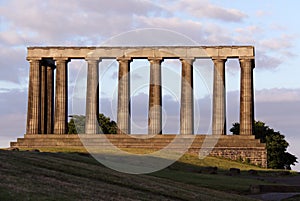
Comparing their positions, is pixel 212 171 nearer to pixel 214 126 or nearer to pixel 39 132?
pixel 214 126

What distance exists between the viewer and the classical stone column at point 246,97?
105125 millimetres

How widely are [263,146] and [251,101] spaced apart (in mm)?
9017

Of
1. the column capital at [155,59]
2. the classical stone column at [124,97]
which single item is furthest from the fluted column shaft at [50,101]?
the column capital at [155,59]

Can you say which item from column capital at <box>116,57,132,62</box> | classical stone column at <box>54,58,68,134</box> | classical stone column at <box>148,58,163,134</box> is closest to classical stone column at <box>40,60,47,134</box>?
classical stone column at <box>54,58,68,134</box>

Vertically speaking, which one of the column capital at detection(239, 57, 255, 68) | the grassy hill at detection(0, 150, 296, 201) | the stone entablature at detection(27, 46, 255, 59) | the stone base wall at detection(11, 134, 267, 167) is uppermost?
the stone entablature at detection(27, 46, 255, 59)

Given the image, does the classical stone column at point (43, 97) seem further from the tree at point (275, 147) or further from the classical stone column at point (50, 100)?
the tree at point (275, 147)

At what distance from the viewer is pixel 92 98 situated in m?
108

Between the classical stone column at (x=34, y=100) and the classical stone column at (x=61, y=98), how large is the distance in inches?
112

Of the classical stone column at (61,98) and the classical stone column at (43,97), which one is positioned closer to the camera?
the classical stone column at (61,98)

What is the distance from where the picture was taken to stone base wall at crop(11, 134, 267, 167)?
98.4 meters

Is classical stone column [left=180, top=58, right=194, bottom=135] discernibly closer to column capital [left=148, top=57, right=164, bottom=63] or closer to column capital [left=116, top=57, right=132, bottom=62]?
column capital [left=148, top=57, right=164, bottom=63]

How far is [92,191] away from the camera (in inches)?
1633

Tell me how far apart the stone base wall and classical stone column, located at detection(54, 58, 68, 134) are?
3.32m

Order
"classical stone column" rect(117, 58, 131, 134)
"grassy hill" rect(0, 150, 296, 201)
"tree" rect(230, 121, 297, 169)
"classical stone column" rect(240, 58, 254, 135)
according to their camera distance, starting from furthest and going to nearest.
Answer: "tree" rect(230, 121, 297, 169) < "classical stone column" rect(117, 58, 131, 134) < "classical stone column" rect(240, 58, 254, 135) < "grassy hill" rect(0, 150, 296, 201)
